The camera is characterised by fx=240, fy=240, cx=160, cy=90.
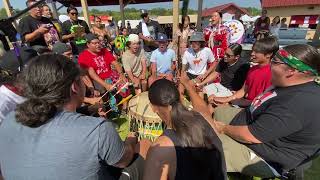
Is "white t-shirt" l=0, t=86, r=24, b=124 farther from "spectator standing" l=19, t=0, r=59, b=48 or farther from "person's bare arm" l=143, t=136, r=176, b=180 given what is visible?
"spectator standing" l=19, t=0, r=59, b=48

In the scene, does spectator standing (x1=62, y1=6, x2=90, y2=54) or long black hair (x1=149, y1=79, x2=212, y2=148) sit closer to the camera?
long black hair (x1=149, y1=79, x2=212, y2=148)

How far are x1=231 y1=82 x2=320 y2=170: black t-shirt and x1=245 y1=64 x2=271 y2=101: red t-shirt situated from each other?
36.3 inches

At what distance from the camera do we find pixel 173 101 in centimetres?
173

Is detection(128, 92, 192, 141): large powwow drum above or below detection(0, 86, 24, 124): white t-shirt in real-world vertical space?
below

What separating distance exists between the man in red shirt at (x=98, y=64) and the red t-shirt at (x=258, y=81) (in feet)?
7.08

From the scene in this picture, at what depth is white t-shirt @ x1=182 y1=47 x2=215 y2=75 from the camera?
4.81 m

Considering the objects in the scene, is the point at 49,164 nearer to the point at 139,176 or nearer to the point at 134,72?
the point at 139,176

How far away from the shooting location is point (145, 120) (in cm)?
293

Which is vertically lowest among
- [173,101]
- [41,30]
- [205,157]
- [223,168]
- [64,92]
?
[223,168]

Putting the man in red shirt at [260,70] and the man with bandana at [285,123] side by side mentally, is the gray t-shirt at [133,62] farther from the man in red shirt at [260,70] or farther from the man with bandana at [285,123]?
the man with bandana at [285,123]

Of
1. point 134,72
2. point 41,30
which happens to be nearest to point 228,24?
point 134,72

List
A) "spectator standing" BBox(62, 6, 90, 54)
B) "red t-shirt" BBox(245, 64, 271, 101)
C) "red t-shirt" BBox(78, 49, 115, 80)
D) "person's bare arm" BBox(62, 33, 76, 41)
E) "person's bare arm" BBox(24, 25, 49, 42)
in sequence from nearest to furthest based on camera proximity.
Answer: "red t-shirt" BBox(245, 64, 271, 101), "person's bare arm" BBox(24, 25, 49, 42), "red t-shirt" BBox(78, 49, 115, 80), "person's bare arm" BBox(62, 33, 76, 41), "spectator standing" BBox(62, 6, 90, 54)

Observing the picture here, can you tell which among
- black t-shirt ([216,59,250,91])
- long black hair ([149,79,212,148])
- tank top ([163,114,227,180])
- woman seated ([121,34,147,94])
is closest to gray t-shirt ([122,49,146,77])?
woman seated ([121,34,147,94])

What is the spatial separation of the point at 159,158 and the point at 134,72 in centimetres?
353
